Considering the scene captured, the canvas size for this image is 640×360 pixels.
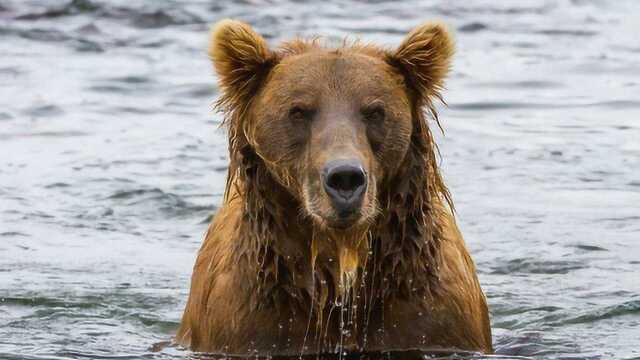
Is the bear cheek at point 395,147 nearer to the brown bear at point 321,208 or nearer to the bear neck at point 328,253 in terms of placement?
the brown bear at point 321,208

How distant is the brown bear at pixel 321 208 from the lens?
7.05 metres

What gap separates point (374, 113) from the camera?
23.2 feet

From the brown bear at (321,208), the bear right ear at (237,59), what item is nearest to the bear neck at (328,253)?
the brown bear at (321,208)

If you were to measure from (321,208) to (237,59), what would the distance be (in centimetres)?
90

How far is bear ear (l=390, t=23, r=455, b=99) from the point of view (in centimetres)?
730

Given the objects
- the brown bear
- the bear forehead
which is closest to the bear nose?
the brown bear

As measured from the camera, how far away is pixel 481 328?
7820 millimetres

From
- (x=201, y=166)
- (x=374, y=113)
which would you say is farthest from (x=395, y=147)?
(x=201, y=166)

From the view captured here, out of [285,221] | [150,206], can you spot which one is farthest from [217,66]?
[150,206]

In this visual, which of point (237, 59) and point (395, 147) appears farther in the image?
point (237, 59)

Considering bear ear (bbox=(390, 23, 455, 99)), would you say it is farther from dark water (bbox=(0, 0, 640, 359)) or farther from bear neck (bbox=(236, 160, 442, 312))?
dark water (bbox=(0, 0, 640, 359))

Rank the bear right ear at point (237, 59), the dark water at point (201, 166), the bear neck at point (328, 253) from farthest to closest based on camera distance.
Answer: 1. the dark water at point (201, 166)
2. the bear right ear at point (237, 59)
3. the bear neck at point (328, 253)

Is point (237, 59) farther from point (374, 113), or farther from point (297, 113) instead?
point (374, 113)

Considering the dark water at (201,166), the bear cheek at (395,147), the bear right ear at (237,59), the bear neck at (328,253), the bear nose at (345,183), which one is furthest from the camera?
the dark water at (201,166)
